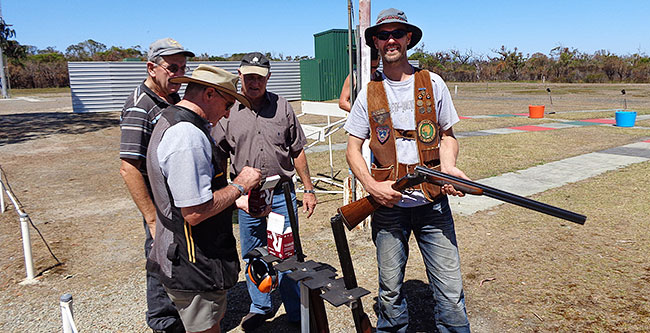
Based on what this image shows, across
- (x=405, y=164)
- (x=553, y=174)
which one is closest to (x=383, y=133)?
(x=405, y=164)

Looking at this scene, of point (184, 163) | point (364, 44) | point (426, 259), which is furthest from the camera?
point (364, 44)

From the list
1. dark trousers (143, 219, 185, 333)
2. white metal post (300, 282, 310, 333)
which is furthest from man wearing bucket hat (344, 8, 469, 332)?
dark trousers (143, 219, 185, 333)

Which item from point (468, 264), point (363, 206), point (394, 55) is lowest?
point (468, 264)

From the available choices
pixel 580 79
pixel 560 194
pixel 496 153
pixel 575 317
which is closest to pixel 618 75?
pixel 580 79

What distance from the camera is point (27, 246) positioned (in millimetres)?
4273

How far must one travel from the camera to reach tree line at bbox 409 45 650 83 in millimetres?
42938

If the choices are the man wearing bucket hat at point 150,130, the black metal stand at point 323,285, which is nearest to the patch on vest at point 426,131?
the black metal stand at point 323,285

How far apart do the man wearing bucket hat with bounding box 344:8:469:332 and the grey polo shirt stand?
2.87 feet

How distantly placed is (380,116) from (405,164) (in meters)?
0.33

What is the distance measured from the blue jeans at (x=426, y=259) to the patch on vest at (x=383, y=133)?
42cm

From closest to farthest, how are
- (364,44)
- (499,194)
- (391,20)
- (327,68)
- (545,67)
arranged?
(499,194) < (391,20) < (364,44) < (327,68) < (545,67)

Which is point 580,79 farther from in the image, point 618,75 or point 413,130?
point 413,130

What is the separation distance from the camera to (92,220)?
6.36 metres

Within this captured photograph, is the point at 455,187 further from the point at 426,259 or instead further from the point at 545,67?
the point at 545,67
